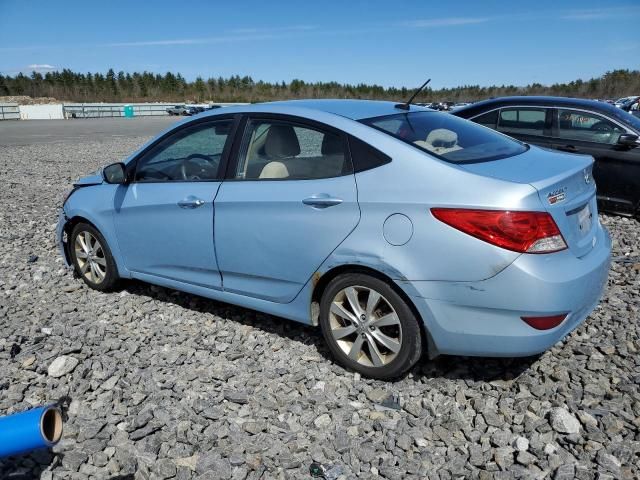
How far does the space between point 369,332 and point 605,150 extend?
5502 millimetres

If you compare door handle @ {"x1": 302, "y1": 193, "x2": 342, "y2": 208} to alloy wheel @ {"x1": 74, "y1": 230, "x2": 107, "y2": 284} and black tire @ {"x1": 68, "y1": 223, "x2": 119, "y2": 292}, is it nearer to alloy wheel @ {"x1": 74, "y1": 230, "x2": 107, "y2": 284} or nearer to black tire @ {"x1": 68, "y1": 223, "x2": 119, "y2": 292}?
black tire @ {"x1": 68, "y1": 223, "x2": 119, "y2": 292}

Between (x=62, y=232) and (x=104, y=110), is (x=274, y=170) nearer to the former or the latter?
(x=62, y=232)

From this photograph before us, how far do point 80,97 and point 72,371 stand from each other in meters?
87.9

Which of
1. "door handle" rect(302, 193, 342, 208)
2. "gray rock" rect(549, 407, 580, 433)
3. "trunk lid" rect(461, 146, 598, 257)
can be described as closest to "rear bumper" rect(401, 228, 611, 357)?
"trunk lid" rect(461, 146, 598, 257)

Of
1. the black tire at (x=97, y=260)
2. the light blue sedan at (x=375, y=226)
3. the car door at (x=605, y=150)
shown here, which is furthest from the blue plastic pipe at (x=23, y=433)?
the car door at (x=605, y=150)

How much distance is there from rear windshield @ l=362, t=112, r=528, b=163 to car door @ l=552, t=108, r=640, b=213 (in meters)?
4.05

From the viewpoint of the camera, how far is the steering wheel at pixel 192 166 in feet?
13.6

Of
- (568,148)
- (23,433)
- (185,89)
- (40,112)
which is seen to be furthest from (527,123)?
(185,89)

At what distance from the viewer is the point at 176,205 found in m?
4.09

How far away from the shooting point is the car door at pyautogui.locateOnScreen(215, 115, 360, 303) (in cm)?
335

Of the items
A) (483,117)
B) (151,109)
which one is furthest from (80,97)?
(483,117)

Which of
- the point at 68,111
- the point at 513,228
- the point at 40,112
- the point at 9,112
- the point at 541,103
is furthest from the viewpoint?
the point at 68,111

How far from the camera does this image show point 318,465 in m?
2.79

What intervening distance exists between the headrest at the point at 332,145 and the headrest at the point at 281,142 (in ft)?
0.95
